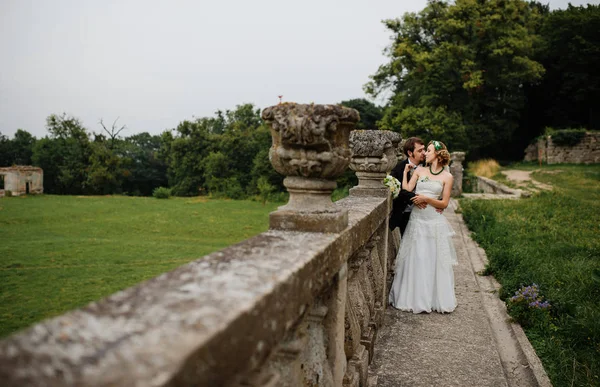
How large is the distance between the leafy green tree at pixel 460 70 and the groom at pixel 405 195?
1949 cm

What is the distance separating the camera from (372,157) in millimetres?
4164

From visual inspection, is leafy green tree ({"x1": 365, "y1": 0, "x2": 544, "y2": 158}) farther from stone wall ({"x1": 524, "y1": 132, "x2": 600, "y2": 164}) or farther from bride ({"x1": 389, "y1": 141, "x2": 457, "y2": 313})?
bride ({"x1": 389, "y1": 141, "x2": 457, "y2": 313})

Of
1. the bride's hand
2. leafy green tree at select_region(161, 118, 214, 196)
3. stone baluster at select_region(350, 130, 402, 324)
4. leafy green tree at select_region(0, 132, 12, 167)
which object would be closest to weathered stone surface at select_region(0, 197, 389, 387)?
stone baluster at select_region(350, 130, 402, 324)

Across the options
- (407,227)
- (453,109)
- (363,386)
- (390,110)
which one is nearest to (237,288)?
(363,386)

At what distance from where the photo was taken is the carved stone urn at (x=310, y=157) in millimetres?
2074

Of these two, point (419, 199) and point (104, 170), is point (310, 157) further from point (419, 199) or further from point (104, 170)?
point (104, 170)

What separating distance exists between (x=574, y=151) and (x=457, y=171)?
49.0ft

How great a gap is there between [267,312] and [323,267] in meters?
0.62

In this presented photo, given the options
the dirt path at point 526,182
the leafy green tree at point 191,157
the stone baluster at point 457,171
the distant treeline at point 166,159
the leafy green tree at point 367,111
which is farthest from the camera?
the leafy green tree at point 191,157

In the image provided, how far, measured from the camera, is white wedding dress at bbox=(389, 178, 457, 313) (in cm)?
448

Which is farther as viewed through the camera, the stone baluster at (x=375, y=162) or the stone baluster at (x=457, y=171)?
the stone baluster at (x=457, y=171)

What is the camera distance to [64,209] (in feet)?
88.3

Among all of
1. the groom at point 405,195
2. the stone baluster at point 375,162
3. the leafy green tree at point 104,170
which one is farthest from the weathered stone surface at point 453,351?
the leafy green tree at point 104,170

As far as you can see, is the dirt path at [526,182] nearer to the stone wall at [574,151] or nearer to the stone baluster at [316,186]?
the stone wall at [574,151]
